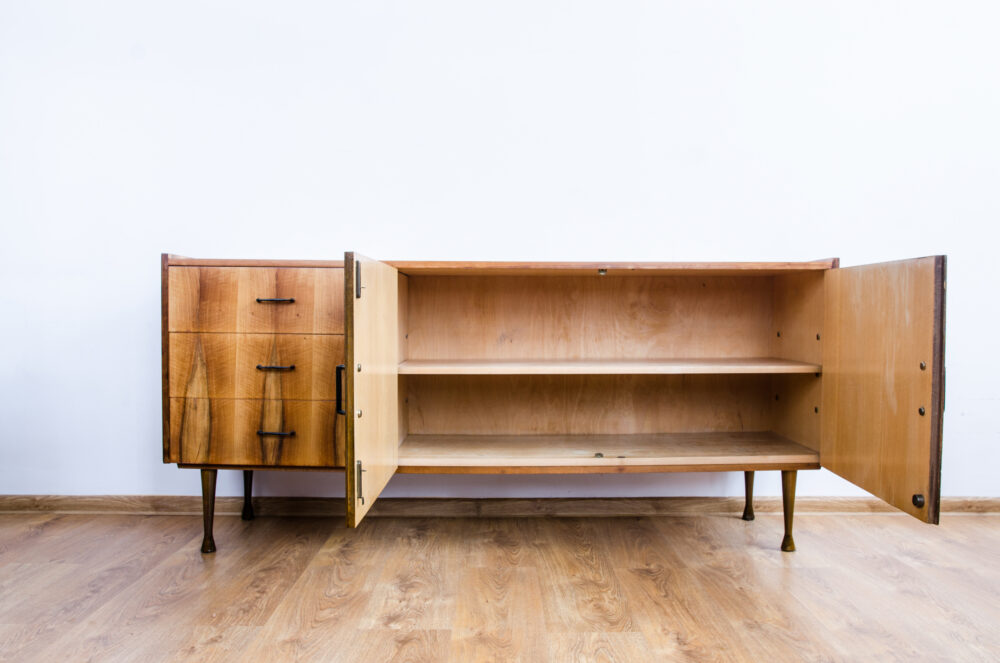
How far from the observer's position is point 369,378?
1.39 metres

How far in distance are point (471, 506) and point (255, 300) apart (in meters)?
1.07

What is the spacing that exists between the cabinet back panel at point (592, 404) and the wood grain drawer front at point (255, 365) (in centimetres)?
46

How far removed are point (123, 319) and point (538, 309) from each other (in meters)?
1.54

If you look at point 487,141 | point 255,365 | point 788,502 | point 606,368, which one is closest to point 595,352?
point 606,368

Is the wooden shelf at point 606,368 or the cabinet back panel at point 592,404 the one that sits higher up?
the wooden shelf at point 606,368

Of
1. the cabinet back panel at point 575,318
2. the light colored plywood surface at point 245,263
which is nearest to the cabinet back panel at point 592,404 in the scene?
the cabinet back panel at point 575,318

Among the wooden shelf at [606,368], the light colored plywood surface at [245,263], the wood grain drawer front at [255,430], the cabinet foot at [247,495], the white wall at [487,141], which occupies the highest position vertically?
the white wall at [487,141]

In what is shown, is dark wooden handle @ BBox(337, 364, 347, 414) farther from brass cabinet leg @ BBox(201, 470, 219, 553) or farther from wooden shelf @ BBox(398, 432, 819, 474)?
brass cabinet leg @ BBox(201, 470, 219, 553)

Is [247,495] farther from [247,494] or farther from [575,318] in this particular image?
[575,318]

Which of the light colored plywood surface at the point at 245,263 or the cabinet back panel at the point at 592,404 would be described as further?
the cabinet back panel at the point at 592,404

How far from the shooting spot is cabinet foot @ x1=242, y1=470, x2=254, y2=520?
6.98 ft

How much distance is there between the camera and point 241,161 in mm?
2166

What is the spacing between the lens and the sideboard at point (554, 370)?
1393mm

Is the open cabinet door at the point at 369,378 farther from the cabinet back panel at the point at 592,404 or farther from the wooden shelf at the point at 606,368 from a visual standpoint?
the cabinet back panel at the point at 592,404
